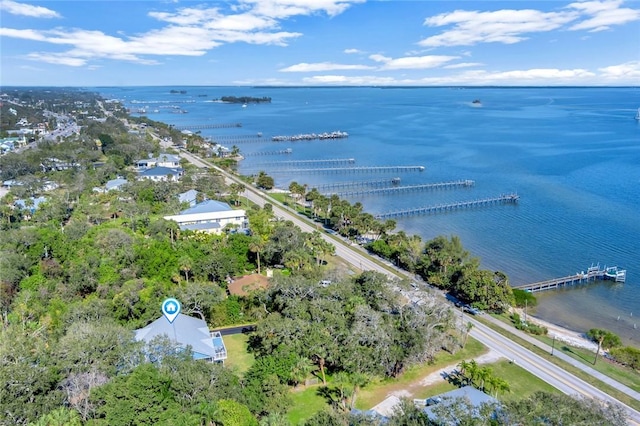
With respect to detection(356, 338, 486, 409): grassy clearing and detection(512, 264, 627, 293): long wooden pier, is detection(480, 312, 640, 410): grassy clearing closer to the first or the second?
detection(356, 338, 486, 409): grassy clearing

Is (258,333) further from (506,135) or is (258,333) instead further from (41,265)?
(506,135)

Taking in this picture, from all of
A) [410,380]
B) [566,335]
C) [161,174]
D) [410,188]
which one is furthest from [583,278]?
[161,174]

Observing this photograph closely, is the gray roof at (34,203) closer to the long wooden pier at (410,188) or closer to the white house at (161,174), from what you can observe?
the white house at (161,174)

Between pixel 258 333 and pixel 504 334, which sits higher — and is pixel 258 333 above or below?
above

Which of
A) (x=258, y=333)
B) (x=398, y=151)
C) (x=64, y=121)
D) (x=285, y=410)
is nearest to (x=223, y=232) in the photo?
(x=258, y=333)

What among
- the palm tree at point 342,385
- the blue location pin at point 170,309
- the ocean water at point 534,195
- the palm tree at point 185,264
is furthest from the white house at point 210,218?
the palm tree at point 342,385
